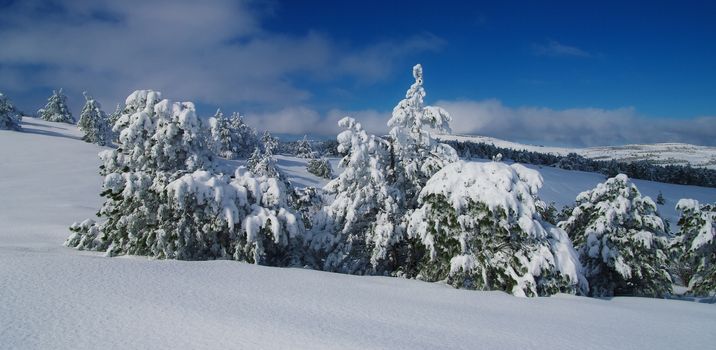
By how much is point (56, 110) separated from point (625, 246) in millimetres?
89460

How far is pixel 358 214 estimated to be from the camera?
12.7 metres

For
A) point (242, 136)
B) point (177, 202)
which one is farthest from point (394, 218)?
point (242, 136)

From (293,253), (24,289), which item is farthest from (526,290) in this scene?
(24,289)

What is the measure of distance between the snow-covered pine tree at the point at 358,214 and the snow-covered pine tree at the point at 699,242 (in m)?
11.0

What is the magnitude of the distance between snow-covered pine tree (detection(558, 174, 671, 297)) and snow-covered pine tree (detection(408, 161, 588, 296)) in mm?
4173

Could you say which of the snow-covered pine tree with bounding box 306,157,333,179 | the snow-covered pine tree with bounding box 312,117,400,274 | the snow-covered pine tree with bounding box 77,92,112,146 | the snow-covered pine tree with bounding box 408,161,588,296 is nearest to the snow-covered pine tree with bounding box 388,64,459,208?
the snow-covered pine tree with bounding box 312,117,400,274

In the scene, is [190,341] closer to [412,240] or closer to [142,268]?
[142,268]

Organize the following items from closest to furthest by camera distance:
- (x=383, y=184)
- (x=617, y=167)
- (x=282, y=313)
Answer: (x=282, y=313) → (x=383, y=184) → (x=617, y=167)

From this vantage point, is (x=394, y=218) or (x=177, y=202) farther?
(x=394, y=218)

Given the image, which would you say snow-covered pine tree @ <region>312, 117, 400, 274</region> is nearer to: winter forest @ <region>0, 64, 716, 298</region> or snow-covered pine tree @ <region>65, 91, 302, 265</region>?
winter forest @ <region>0, 64, 716, 298</region>

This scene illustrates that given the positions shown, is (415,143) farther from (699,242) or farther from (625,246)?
(699,242)

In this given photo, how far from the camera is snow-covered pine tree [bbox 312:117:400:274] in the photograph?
1234cm

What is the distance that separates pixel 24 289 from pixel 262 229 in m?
5.92

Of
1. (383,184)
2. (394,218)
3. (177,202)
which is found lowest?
(394,218)
